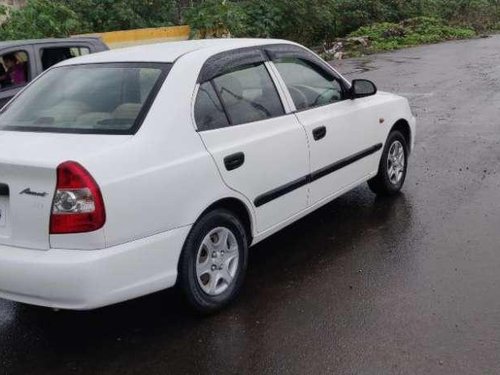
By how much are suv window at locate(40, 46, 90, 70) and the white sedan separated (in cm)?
373

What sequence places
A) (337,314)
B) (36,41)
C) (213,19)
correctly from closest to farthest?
(337,314) < (36,41) < (213,19)

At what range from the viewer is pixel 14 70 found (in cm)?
805

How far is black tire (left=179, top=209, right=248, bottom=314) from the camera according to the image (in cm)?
390

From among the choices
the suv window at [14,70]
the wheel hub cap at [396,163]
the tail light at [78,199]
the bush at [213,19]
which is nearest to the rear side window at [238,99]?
the tail light at [78,199]

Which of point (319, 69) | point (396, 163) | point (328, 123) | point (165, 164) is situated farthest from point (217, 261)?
point (396, 163)

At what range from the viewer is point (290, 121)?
479 cm

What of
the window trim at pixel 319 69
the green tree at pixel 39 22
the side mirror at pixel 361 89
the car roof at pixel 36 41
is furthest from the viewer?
the green tree at pixel 39 22

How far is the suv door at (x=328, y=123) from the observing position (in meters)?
5.01

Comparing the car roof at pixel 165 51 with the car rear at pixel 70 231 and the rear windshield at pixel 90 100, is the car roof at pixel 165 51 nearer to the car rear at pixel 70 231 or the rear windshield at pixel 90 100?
the rear windshield at pixel 90 100

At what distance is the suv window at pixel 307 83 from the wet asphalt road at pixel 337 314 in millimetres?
1113

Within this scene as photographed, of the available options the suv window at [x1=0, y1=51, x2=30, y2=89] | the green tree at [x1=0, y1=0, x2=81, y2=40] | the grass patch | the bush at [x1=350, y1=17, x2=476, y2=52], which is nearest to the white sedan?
the suv window at [x1=0, y1=51, x2=30, y2=89]

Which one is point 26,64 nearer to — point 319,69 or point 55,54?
point 55,54

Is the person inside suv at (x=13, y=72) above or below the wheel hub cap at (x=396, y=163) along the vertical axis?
above

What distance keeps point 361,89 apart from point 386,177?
101 centimetres
